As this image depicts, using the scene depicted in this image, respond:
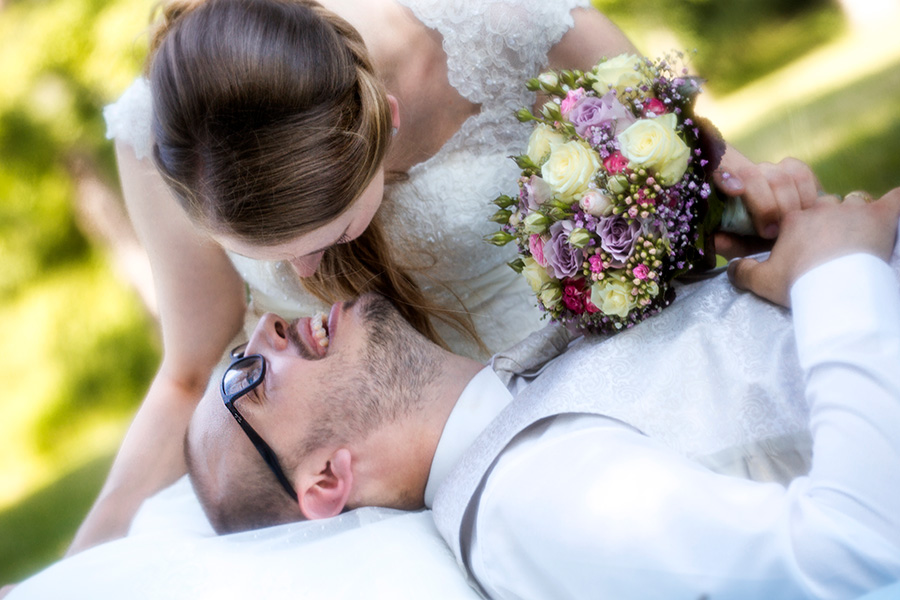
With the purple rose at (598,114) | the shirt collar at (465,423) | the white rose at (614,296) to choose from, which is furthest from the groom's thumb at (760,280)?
the shirt collar at (465,423)

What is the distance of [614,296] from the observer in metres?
1.33

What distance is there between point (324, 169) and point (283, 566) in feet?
2.55

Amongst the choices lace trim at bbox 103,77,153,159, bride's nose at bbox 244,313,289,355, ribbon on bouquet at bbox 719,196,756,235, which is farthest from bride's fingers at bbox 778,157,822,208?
lace trim at bbox 103,77,153,159

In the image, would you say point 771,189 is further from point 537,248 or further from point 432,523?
point 432,523

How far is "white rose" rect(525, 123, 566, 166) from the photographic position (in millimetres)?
1412

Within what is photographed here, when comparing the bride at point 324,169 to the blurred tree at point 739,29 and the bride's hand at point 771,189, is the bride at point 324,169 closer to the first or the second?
the bride's hand at point 771,189

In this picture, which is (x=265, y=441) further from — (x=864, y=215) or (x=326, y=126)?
(x=864, y=215)

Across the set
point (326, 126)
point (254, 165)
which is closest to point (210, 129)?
point (254, 165)

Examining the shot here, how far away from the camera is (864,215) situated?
1300 millimetres

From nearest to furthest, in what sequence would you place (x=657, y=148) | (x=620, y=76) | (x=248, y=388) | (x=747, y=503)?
(x=747, y=503) < (x=657, y=148) < (x=620, y=76) < (x=248, y=388)

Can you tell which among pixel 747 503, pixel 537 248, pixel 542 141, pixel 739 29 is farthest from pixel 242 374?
pixel 739 29

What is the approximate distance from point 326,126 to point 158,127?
330 millimetres

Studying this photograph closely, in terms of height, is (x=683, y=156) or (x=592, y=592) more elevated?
(x=683, y=156)

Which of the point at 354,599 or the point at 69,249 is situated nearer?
the point at 354,599
